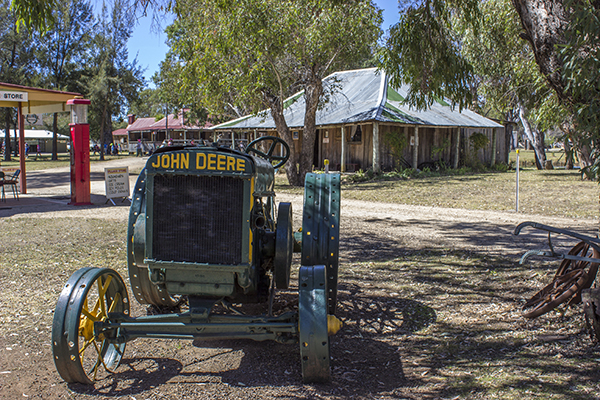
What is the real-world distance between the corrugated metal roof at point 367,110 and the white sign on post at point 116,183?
8.09 metres

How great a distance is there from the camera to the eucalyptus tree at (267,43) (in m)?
14.8

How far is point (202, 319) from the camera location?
3277 mm

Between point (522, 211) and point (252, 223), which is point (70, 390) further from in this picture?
point (522, 211)

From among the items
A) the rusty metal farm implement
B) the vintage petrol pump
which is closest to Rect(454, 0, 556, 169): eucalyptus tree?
the vintage petrol pump

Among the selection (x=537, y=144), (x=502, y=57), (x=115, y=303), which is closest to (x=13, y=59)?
(x=502, y=57)

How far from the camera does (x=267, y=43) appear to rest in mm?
15266

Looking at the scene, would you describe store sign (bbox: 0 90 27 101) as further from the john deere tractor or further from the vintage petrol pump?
the john deere tractor

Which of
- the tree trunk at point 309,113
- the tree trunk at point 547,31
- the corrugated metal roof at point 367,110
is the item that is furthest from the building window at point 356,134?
the tree trunk at point 547,31

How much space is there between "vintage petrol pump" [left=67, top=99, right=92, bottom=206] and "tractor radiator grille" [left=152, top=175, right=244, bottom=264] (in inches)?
427

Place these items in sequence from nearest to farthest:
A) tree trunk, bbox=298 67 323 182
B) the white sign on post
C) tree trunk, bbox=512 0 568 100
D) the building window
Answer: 1. tree trunk, bbox=512 0 568 100
2. the white sign on post
3. tree trunk, bbox=298 67 323 182
4. the building window

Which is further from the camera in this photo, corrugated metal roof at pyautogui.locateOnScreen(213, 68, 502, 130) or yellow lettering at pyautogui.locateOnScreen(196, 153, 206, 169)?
corrugated metal roof at pyautogui.locateOnScreen(213, 68, 502, 130)

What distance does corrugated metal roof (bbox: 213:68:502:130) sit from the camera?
21688 mm

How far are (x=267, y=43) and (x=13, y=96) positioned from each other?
7.79 metres

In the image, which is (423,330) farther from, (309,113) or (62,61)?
(62,61)
